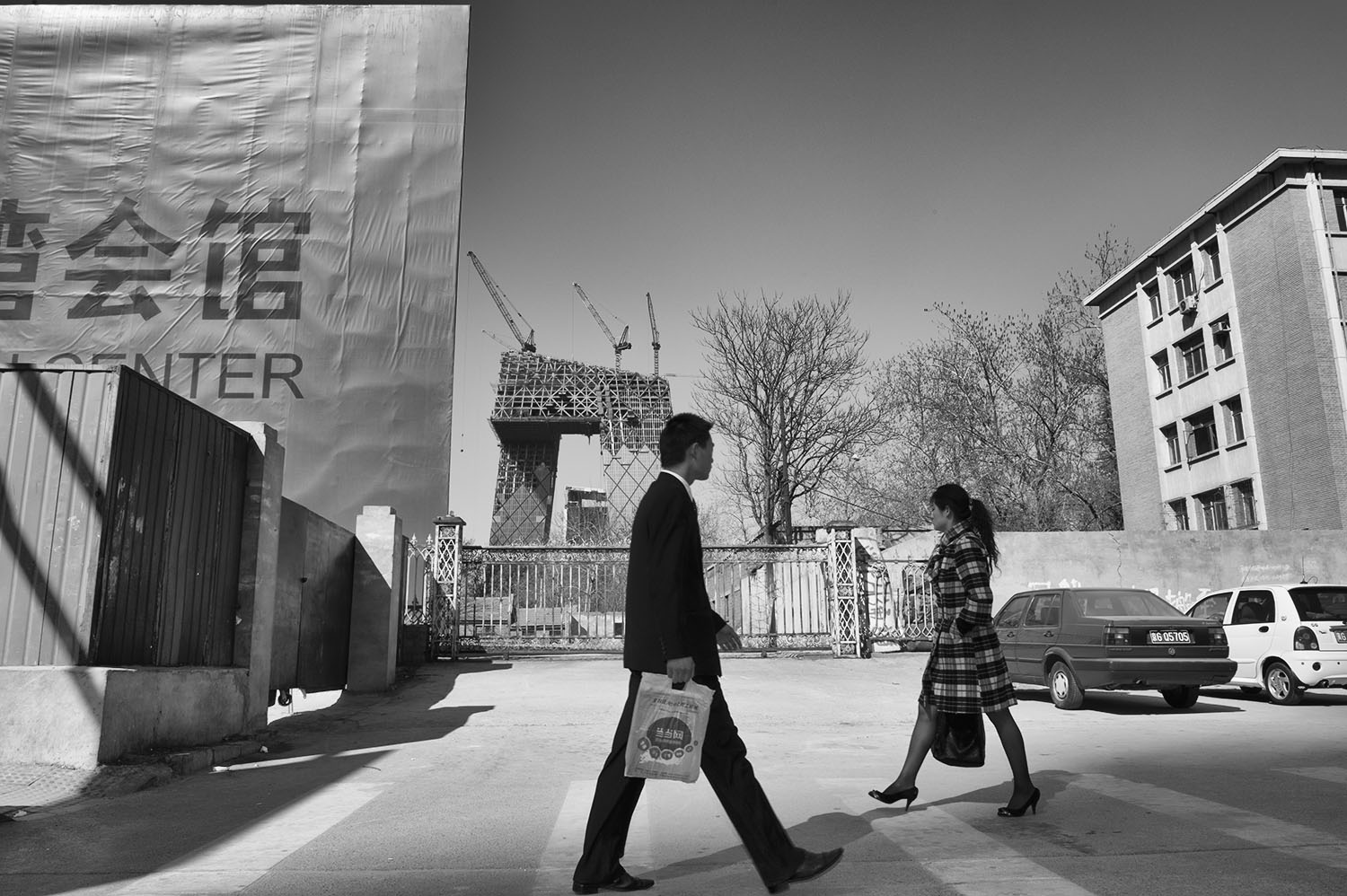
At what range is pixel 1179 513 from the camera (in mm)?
36719

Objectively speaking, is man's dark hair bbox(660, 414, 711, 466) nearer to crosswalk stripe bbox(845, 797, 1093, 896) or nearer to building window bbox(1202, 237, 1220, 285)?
crosswalk stripe bbox(845, 797, 1093, 896)

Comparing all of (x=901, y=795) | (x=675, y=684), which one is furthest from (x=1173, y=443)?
(x=675, y=684)

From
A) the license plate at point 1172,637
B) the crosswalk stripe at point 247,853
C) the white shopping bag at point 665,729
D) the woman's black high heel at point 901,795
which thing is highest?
the license plate at point 1172,637

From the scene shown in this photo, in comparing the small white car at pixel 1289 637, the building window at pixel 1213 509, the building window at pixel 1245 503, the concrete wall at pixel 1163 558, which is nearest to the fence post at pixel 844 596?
the concrete wall at pixel 1163 558

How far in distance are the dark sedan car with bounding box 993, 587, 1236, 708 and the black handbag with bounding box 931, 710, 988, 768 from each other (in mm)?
6384

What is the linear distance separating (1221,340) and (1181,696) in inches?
1056

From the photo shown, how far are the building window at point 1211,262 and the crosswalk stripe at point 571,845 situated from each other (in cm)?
3529

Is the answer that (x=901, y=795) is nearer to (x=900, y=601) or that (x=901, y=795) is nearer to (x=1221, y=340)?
(x=900, y=601)

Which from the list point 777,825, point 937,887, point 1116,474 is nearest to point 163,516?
point 777,825

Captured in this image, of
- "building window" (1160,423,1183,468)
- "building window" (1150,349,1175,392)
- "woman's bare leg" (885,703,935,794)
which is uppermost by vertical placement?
"building window" (1150,349,1175,392)

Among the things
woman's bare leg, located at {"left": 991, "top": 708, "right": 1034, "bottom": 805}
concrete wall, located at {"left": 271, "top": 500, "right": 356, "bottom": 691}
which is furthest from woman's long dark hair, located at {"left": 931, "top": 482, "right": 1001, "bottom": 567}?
concrete wall, located at {"left": 271, "top": 500, "right": 356, "bottom": 691}

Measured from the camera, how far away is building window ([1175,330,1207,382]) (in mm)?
35188

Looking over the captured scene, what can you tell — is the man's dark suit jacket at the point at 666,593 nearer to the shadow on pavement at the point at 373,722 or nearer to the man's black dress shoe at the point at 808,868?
the man's black dress shoe at the point at 808,868

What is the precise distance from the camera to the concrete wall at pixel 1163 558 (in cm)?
2111
